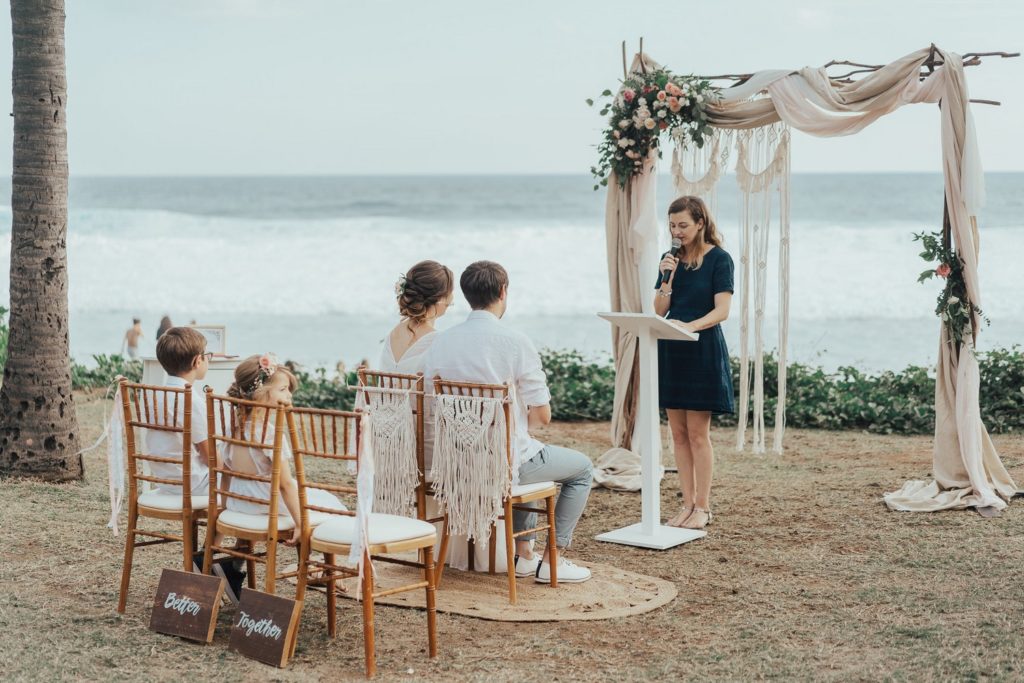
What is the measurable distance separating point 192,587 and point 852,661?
2.15 metres

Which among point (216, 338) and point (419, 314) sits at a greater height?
point (419, 314)

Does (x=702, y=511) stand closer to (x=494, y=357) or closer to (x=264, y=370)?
(x=494, y=357)

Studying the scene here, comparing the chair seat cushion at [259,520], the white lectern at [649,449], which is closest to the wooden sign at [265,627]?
the chair seat cushion at [259,520]

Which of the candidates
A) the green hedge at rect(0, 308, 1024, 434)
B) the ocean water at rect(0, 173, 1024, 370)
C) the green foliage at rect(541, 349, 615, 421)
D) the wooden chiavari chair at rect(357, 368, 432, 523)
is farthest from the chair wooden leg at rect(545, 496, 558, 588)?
the ocean water at rect(0, 173, 1024, 370)

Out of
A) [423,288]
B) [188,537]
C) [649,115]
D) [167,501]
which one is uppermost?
[649,115]

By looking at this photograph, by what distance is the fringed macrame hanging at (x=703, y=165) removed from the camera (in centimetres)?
671

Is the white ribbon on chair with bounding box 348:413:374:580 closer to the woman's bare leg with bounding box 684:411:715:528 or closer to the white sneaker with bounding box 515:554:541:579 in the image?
the white sneaker with bounding box 515:554:541:579

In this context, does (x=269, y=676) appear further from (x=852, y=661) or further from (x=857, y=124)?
(x=857, y=124)

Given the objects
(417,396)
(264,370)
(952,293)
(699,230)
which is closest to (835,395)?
(952,293)

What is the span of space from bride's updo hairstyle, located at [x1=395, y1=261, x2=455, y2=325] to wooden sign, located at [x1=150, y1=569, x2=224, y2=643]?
1.27 meters

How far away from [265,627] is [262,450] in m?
0.55

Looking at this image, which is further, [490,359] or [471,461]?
[490,359]

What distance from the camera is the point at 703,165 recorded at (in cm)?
677

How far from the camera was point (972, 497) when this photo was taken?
5723mm
